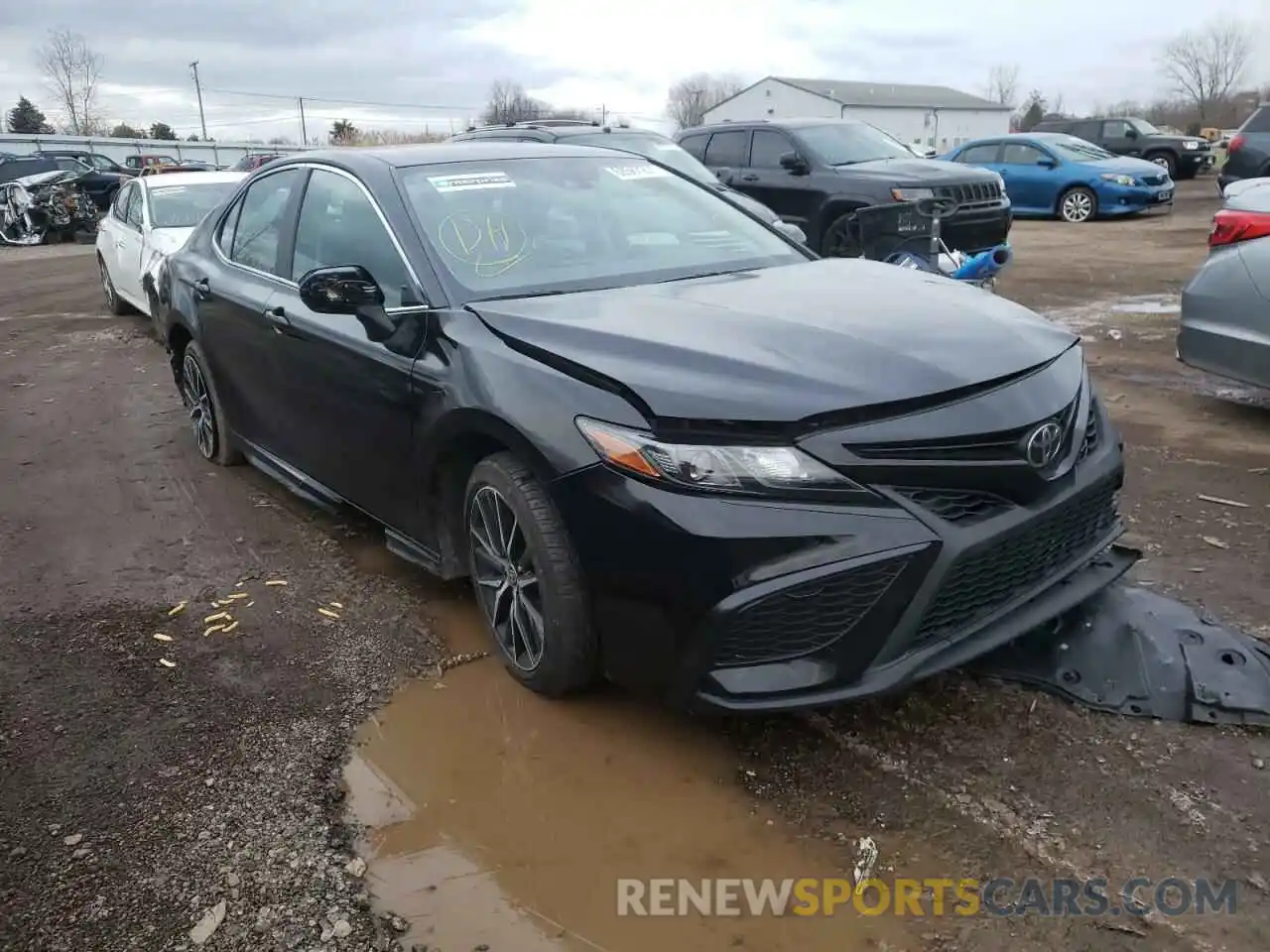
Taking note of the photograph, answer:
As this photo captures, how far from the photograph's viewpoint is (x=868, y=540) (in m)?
2.61

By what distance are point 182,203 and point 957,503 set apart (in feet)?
32.0

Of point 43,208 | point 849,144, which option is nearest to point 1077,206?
point 849,144

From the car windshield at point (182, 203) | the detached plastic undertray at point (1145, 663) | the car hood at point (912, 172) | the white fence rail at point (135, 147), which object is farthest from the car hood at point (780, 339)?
the white fence rail at point (135, 147)

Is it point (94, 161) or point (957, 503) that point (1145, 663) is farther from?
point (94, 161)

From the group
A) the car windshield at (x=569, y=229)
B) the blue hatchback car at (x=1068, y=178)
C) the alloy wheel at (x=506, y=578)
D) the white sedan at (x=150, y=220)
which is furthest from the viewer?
the blue hatchback car at (x=1068, y=178)

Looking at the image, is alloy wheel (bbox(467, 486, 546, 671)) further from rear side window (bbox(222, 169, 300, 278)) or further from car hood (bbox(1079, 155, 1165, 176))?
car hood (bbox(1079, 155, 1165, 176))

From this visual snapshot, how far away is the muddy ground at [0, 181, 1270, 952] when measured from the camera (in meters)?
2.49

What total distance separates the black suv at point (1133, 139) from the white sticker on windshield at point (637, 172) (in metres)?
23.5

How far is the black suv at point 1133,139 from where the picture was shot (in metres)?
24.9

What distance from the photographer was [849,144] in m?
11.5

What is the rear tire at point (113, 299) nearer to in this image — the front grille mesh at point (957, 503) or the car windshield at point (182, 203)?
the car windshield at point (182, 203)

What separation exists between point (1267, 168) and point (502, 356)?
16.3 metres

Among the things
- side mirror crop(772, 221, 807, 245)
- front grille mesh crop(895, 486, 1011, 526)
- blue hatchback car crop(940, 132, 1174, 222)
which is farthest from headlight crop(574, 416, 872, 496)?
blue hatchback car crop(940, 132, 1174, 222)

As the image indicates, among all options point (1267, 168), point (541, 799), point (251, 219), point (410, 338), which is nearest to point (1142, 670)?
point (541, 799)
